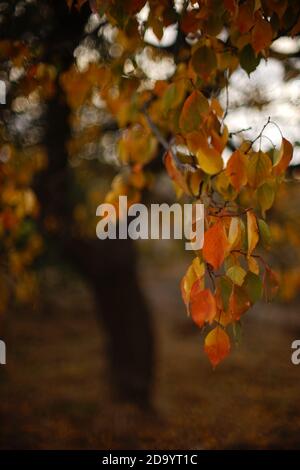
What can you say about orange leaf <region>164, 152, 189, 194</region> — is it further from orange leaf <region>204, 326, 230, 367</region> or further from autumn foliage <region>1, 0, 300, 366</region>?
orange leaf <region>204, 326, 230, 367</region>

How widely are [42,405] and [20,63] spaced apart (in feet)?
14.1

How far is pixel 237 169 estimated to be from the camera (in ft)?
5.20

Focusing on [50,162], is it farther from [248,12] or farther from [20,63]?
[248,12]

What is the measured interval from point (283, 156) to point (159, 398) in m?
4.92

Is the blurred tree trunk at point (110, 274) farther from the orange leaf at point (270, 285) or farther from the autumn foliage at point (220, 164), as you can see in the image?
the orange leaf at point (270, 285)

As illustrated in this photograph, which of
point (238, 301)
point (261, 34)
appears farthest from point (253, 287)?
point (261, 34)

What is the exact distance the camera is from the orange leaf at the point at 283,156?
5.08ft

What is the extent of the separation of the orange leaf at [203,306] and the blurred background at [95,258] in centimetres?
76

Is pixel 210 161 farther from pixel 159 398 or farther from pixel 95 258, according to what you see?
pixel 159 398

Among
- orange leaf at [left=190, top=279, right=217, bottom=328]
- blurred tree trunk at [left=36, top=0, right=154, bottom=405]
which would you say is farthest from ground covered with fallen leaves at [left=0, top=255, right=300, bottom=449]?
orange leaf at [left=190, top=279, right=217, bottom=328]

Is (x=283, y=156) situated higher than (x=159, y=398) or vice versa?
(x=283, y=156)

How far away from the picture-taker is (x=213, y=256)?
139 cm

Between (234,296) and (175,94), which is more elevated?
(175,94)

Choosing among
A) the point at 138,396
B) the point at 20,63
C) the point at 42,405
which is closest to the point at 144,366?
the point at 138,396
